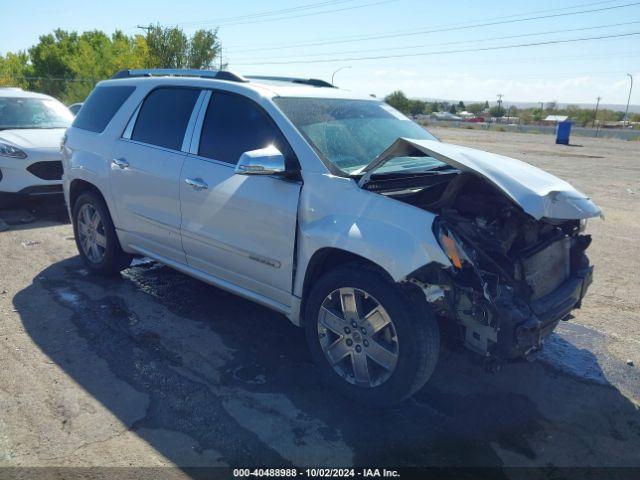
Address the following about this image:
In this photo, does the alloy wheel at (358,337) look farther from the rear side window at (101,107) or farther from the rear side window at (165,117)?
the rear side window at (101,107)

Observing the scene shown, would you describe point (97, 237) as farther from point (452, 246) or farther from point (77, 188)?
point (452, 246)

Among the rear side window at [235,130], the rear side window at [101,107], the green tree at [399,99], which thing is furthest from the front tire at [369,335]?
the green tree at [399,99]

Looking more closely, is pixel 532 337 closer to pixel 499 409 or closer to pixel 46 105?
pixel 499 409

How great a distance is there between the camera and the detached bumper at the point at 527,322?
293 cm

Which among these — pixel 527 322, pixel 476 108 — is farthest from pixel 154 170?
pixel 476 108

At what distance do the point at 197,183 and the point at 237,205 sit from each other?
46 centimetres

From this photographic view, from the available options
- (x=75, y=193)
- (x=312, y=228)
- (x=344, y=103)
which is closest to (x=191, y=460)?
(x=312, y=228)

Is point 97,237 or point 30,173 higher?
point 30,173

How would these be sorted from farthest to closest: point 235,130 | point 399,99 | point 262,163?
point 399,99 → point 235,130 → point 262,163

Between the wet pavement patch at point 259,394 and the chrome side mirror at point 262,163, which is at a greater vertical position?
the chrome side mirror at point 262,163

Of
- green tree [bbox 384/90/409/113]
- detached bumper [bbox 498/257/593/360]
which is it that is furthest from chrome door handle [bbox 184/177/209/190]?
green tree [bbox 384/90/409/113]

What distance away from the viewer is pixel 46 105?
9.37m

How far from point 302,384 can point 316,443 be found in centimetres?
62

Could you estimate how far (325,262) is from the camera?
3535 mm
